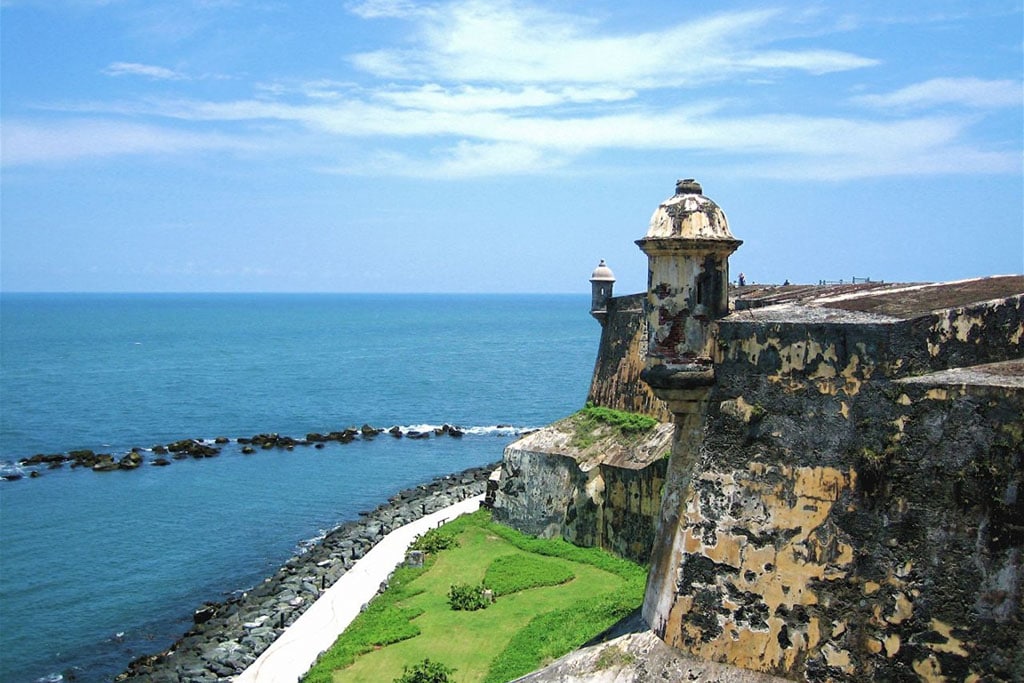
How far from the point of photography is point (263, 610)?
30.9 m

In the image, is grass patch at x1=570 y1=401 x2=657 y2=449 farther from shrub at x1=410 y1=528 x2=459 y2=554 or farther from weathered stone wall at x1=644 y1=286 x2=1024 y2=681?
weathered stone wall at x1=644 y1=286 x2=1024 y2=681

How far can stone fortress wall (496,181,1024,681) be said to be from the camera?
29.1 feet

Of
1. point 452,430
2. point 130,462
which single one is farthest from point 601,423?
point 452,430

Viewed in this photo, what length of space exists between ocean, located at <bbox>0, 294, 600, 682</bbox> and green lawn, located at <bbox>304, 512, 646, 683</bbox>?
9285 mm

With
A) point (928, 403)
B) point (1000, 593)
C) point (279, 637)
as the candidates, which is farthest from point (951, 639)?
point (279, 637)

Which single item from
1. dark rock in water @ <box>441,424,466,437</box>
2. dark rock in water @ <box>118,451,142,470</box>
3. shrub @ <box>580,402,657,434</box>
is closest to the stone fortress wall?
shrub @ <box>580,402,657,434</box>

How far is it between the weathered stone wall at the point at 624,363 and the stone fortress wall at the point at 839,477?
62.5ft

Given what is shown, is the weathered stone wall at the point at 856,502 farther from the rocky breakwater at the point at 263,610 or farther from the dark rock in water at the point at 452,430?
the dark rock in water at the point at 452,430

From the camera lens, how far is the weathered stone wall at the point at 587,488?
2722 cm

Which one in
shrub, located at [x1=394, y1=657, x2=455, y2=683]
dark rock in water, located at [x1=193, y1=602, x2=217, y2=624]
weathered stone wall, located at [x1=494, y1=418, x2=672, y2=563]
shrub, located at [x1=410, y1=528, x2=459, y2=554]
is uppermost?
weathered stone wall, located at [x1=494, y1=418, x2=672, y2=563]

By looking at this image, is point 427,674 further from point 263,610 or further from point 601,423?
point 601,423

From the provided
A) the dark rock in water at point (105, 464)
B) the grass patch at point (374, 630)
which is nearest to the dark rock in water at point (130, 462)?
the dark rock in water at point (105, 464)

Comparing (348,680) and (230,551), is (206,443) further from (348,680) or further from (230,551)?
(348,680)

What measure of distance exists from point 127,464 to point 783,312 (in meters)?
54.3
